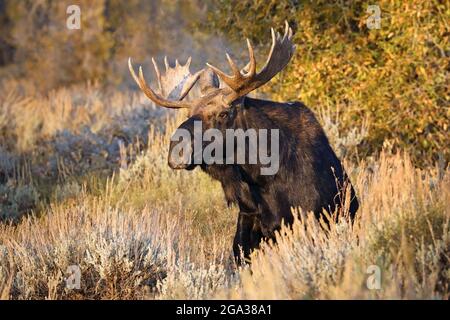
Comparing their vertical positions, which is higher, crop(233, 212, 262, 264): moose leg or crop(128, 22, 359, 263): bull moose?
crop(128, 22, 359, 263): bull moose

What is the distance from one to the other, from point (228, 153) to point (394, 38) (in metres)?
4.28

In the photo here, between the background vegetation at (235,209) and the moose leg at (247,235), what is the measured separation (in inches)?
8.0

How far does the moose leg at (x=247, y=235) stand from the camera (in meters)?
7.28

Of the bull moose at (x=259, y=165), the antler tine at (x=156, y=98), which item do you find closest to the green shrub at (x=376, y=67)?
the bull moose at (x=259, y=165)

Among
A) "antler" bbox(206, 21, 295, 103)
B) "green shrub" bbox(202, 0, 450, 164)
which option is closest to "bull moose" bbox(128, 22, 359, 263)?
"antler" bbox(206, 21, 295, 103)

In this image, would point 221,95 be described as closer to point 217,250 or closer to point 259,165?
point 259,165

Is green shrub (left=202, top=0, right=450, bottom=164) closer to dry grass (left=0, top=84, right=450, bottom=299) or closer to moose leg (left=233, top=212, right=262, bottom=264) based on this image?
dry grass (left=0, top=84, right=450, bottom=299)

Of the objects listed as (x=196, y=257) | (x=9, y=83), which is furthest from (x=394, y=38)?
(x=9, y=83)

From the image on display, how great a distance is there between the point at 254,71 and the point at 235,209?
237 cm

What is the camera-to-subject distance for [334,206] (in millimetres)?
7227

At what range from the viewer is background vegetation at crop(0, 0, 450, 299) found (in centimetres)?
562

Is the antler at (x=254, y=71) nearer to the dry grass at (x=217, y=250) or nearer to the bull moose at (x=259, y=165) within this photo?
the bull moose at (x=259, y=165)

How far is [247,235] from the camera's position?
7.33 meters

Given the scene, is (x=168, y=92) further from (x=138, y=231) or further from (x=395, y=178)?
(x=395, y=178)
